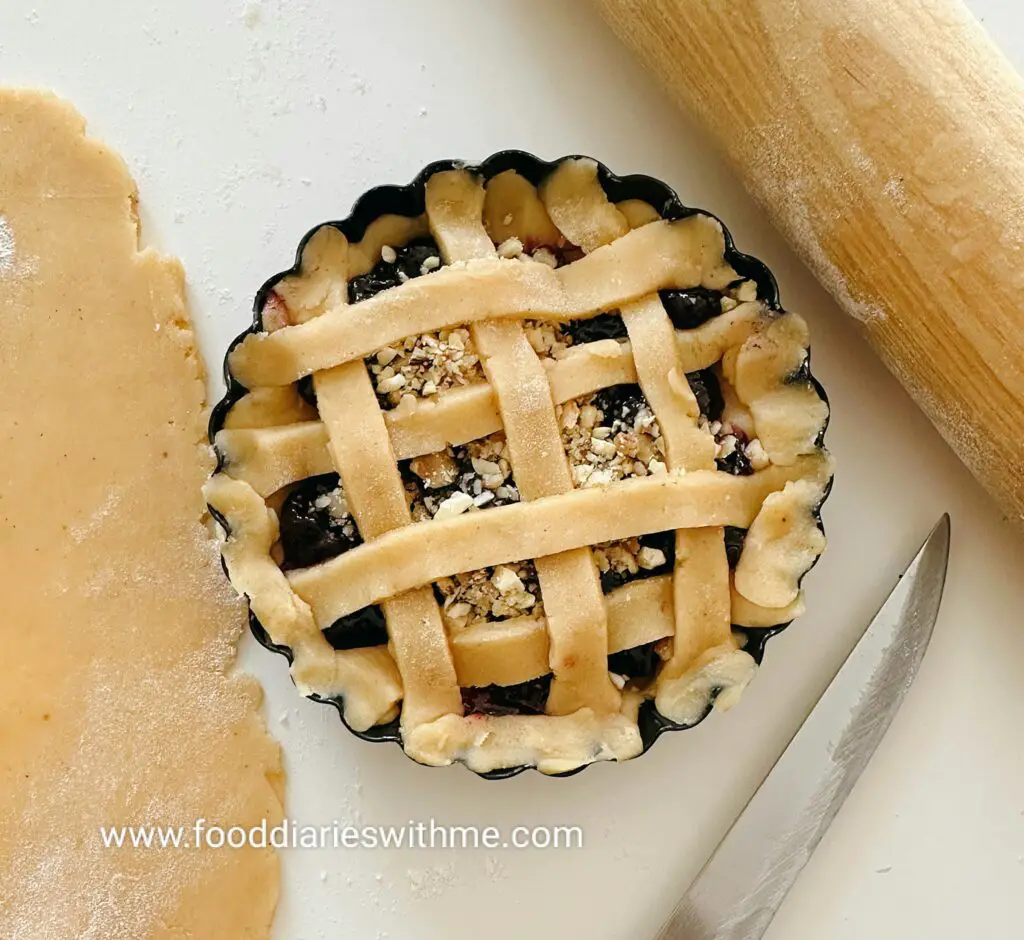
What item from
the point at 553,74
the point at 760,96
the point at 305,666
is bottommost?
the point at 305,666

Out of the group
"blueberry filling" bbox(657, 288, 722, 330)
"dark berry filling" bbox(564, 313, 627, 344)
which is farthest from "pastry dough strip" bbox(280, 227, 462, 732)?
"blueberry filling" bbox(657, 288, 722, 330)

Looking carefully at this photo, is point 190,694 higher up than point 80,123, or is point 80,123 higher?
point 80,123

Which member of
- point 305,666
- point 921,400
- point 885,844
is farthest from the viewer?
point 885,844

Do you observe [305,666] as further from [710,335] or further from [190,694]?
[710,335]

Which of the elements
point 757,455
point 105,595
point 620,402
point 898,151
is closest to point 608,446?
point 620,402

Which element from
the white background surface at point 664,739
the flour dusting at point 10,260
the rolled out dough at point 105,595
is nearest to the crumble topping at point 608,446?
the white background surface at point 664,739

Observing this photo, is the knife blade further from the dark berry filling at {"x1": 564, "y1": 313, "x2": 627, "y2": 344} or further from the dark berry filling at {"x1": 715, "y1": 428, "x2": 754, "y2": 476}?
the dark berry filling at {"x1": 564, "y1": 313, "x2": 627, "y2": 344}

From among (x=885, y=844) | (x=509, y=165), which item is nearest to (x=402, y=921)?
(x=885, y=844)
